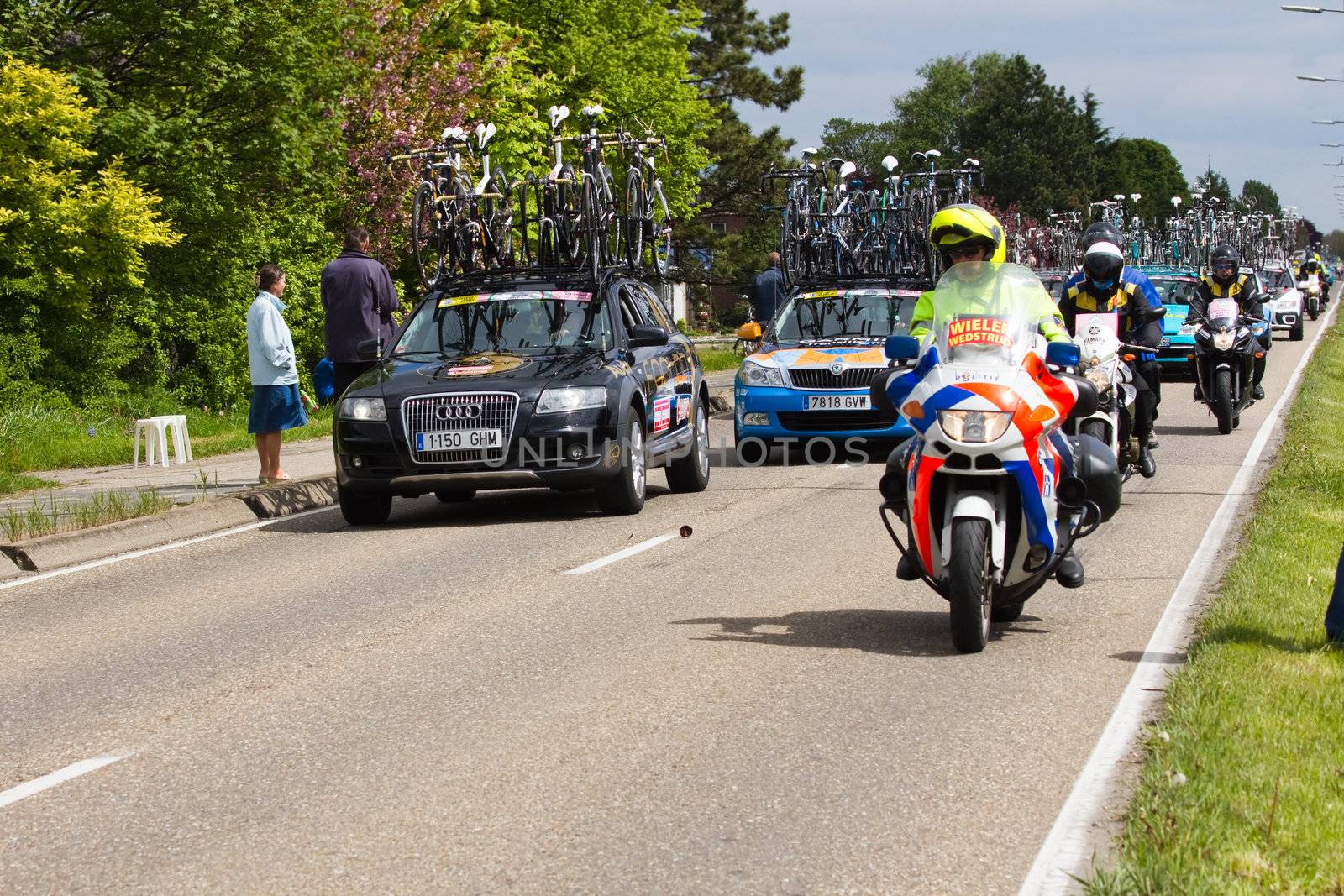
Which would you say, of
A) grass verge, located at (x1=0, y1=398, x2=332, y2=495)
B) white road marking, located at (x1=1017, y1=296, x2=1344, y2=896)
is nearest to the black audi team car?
white road marking, located at (x1=1017, y1=296, x2=1344, y2=896)

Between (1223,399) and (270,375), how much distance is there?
10070 mm

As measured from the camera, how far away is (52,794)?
5.76 meters

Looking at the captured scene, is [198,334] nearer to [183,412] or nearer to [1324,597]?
[183,412]

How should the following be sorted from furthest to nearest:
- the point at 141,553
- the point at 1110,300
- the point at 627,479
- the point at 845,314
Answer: the point at 845,314 → the point at 627,479 → the point at 1110,300 → the point at 141,553

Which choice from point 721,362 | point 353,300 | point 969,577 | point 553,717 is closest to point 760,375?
point 353,300

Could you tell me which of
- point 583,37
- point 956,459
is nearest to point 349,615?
point 956,459

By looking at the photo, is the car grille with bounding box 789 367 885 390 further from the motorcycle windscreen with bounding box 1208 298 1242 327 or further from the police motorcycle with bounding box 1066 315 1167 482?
the motorcycle windscreen with bounding box 1208 298 1242 327

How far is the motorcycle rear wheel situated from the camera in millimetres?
19328

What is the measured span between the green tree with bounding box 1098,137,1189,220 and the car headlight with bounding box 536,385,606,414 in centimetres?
11460

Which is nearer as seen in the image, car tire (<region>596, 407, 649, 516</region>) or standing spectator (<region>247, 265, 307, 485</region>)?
car tire (<region>596, 407, 649, 516</region>)

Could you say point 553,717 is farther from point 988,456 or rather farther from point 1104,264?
point 1104,264

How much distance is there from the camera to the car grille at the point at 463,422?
41.5 feet

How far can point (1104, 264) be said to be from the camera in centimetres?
1258

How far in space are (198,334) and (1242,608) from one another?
19.3m
